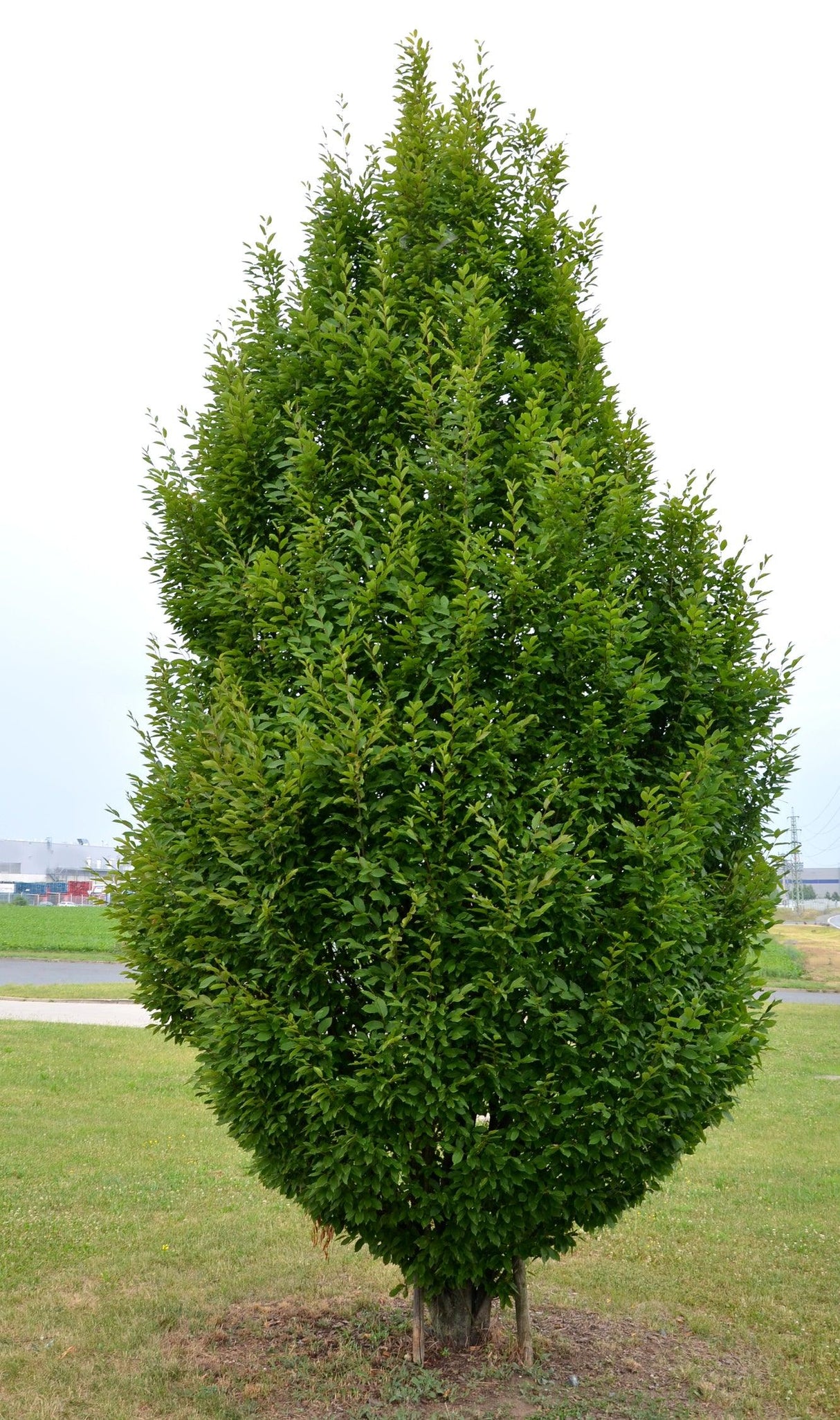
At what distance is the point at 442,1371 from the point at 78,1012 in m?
17.9

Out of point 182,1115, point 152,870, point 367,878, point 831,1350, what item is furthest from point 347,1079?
point 182,1115

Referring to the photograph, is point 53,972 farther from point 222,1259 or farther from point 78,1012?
point 222,1259

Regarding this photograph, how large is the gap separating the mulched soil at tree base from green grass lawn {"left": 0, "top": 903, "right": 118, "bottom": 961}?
2565cm

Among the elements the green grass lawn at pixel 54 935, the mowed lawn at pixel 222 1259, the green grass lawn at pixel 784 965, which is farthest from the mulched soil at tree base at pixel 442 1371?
the green grass lawn at pixel 784 965

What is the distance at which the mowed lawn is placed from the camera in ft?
20.8

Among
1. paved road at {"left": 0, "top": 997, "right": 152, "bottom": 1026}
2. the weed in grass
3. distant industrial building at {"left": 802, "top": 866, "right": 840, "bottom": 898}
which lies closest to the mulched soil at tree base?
the weed in grass

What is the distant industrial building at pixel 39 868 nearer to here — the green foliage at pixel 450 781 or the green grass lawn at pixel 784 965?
the green grass lawn at pixel 784 965

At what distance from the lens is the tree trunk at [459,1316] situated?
6.57 meters

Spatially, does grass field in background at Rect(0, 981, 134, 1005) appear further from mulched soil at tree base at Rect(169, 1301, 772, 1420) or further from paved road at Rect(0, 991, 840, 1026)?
mulched soil at tree base at Rect(169, 1301, 772, 1420)

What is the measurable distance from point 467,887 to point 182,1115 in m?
10.4

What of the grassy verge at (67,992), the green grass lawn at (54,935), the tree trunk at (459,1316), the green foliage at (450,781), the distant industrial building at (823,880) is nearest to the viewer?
the green foliage at (450,781)

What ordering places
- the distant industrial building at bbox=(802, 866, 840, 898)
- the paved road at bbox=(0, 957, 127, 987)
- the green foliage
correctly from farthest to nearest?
1. the distant industrial building at bbox=(802, 866, 840, 898)
2. the paved road at bbox=(0, 957, 127, 987)
3. the green foliage

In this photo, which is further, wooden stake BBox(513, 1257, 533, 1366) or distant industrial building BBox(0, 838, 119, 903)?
distant industrial building BBox(0, 838, 119, 903)

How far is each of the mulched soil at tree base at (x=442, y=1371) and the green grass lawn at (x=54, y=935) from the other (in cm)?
2565
